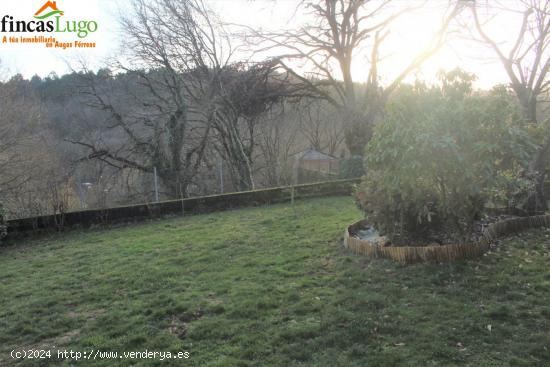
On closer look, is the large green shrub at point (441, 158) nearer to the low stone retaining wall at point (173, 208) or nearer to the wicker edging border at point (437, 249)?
the wicker edging border at point (437, 249)

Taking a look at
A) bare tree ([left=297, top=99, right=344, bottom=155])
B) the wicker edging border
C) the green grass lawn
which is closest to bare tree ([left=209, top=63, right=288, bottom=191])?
the green grass lawn

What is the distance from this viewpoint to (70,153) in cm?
1689

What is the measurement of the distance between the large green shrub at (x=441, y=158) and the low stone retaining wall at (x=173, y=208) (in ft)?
22.9

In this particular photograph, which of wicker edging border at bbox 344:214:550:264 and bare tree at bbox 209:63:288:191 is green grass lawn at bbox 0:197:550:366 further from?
bare tree at bbox 209:63:288:191

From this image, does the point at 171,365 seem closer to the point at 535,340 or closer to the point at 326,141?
the point at 535,340

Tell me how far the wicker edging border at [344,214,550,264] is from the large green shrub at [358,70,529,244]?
12.6 inches

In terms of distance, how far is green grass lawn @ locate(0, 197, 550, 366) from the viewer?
323 cm

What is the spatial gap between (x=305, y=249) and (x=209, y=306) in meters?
2.51

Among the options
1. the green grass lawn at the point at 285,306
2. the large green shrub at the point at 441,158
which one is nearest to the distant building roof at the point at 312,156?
the green grass lawn at the point at 285,306

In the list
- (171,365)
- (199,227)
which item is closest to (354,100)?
(199,227)

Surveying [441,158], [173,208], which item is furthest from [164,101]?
[441,158]

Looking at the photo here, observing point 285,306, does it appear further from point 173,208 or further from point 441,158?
point 173,208

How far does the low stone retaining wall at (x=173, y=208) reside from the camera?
9.73 meters

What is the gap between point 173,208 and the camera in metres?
11.6
